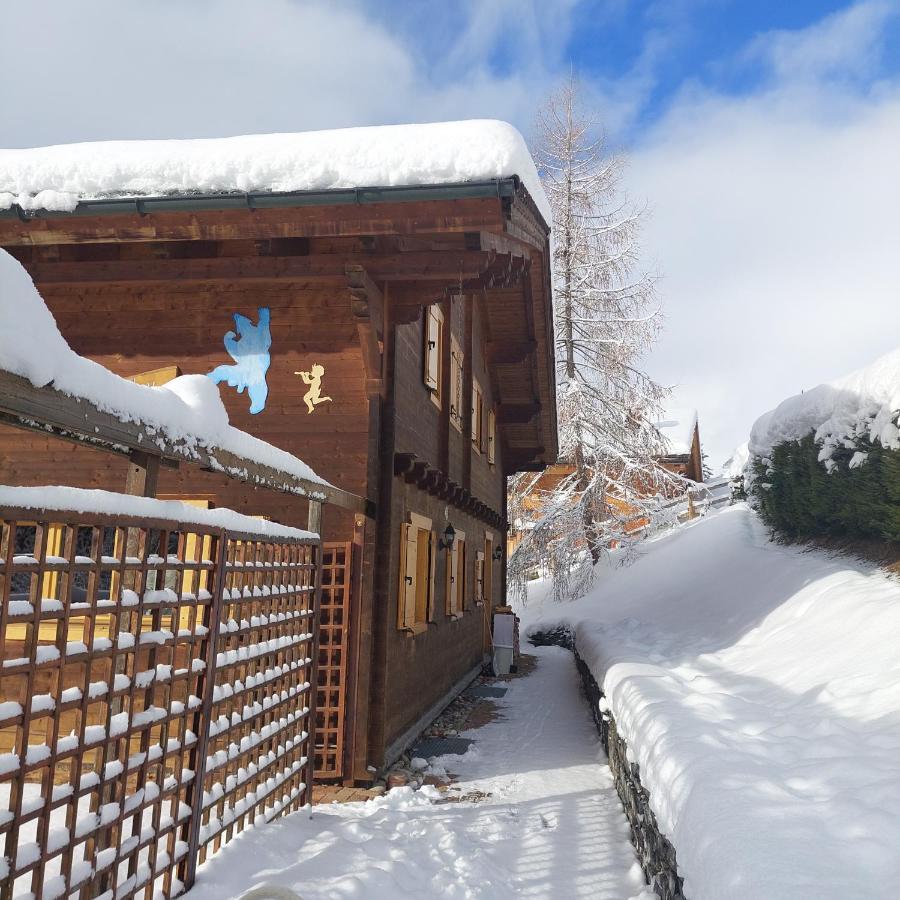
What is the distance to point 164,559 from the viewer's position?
300 centimetres

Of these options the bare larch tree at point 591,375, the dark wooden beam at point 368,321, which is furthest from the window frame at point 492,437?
the dark wooden beam at point 368,321

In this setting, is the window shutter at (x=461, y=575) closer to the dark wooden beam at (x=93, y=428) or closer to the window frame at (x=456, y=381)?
the window frame at (x=456, y=381)

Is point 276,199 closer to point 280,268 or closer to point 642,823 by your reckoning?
point 280,268

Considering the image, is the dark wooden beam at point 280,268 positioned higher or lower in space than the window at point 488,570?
higher

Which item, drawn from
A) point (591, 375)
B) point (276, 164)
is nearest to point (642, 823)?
point (276, 164)

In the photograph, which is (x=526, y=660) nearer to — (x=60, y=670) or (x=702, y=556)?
(x=702, y=556)

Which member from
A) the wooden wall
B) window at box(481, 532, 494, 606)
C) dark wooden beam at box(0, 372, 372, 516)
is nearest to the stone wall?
dark wooden beam at box(0, 372, 372, 516)

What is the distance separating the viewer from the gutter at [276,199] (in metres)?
5.84

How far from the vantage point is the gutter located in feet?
19.2

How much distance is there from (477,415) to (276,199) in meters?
7.72

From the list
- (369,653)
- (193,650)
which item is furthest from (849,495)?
(193,650)

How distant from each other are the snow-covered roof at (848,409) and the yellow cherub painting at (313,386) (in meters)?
5.45

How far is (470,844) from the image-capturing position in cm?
498

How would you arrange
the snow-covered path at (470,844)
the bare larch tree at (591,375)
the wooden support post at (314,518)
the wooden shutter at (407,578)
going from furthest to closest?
1. the bare larch tree at (591,375)
2. the wooden shutter at (407,578)
3. the wooden support post at (314,518)
4. the snow-covered path at (470,844)
